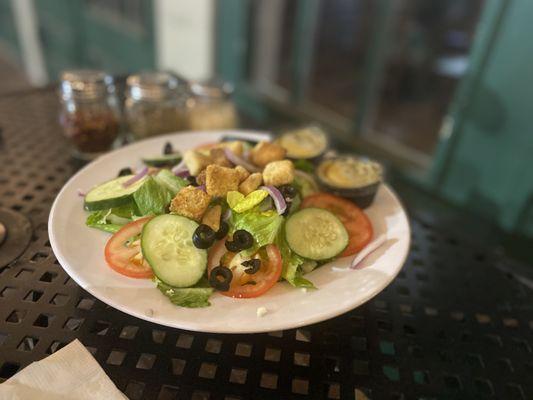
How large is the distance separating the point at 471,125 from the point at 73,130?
1869 millimetres

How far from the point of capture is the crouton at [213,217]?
1.07 metres

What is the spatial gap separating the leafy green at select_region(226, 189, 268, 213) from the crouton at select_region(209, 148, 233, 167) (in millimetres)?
177

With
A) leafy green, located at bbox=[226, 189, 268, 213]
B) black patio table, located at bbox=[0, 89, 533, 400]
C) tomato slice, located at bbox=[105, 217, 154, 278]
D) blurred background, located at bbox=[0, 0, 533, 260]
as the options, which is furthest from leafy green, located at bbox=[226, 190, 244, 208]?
blurred background, located at bbox=[0, 0, 533, 260]

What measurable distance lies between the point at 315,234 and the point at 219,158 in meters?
0.39

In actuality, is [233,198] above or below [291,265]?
above

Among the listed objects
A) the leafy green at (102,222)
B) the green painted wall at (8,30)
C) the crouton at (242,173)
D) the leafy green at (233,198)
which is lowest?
the green painted wall at (8,30)

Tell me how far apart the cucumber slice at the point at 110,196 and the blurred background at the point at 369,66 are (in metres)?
1.10

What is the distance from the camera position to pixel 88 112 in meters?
1.61

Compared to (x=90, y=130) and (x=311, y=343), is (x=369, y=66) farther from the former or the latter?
(x=311, y=343)

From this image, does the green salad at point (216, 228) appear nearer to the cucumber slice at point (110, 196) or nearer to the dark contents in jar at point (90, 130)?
the cucumber slice at point (110, 196)

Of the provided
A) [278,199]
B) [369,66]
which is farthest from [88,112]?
[369,66]

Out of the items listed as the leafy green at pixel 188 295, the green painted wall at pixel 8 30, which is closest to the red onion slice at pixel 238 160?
the leafy green at pixel 188 295

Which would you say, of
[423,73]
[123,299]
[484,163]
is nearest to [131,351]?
[123,299]

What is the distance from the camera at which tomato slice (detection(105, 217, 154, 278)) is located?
984 millimetres
